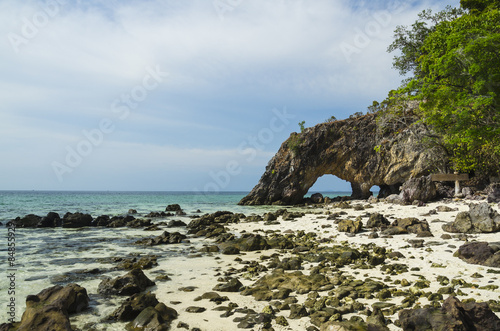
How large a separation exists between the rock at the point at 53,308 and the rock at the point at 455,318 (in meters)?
5.82

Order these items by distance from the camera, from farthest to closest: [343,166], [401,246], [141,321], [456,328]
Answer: [343,166], [401,246], [141,321], [456,328]

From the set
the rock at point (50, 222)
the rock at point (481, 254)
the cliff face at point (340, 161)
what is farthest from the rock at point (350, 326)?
the cliff face at point (340, 161)

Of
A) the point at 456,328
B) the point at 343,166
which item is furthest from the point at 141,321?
the point at 343,166

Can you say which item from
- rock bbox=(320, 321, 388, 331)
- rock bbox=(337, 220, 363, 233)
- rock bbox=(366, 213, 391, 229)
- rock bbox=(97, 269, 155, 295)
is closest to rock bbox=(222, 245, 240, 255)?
rock bbox=(97, 269, 155, 295)

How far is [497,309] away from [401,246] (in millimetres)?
5525

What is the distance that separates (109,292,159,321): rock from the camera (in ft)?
19.6

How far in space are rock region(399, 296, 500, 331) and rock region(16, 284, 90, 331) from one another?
5817 millimetres

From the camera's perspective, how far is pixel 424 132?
3178 cm

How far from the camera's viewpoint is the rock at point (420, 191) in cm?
2283

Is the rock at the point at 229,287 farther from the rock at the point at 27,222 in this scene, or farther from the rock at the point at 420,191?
the rock at the point at 27,222

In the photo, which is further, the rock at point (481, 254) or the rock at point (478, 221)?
the rock at point (478, 221)

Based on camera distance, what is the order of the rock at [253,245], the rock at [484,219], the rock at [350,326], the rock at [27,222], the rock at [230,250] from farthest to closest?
the rock at [27,222] → the rock at [253,245] → the rock at [230,250] → the rock at [484,219] → the rock at [350,326]

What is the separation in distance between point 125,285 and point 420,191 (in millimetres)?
22564

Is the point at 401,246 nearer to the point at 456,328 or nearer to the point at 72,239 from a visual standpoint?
the point at 456,328
